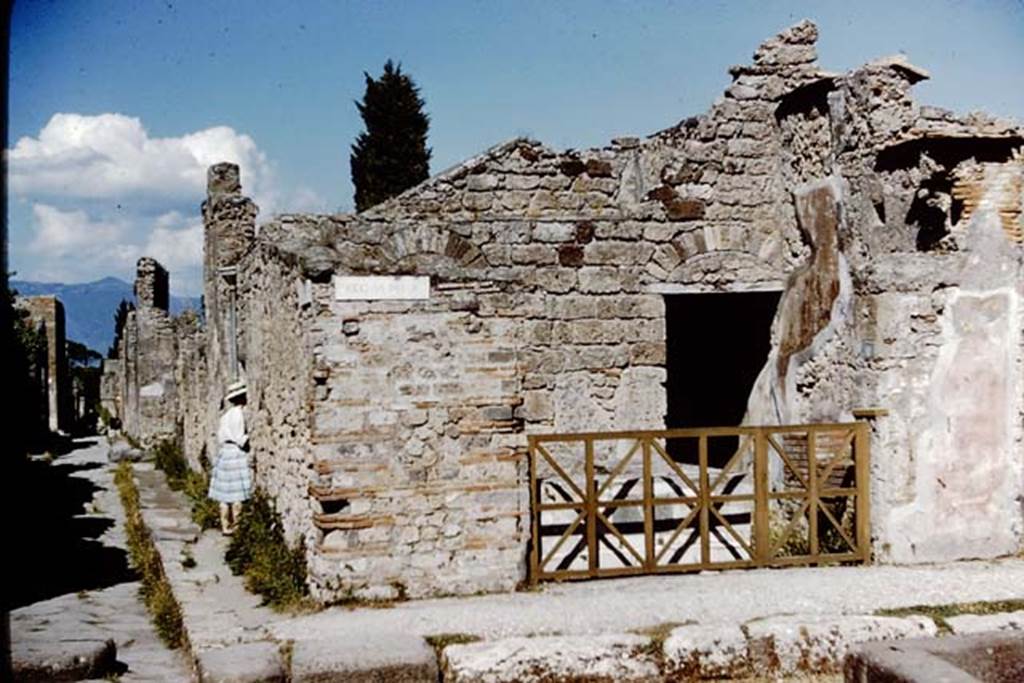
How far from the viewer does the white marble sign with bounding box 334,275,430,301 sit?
275 inches

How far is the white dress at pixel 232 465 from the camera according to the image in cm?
1018

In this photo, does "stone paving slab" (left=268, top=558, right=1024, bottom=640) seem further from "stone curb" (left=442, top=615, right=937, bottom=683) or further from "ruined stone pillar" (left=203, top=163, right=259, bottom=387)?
"ruined stone pillar" (left=203, top=163, right=259, bottom=387)

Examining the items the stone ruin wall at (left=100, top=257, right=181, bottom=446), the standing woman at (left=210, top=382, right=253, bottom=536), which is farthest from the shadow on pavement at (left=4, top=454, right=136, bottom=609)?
the stone ruin wall at (left=100, top=257, right=181, bottom=446)

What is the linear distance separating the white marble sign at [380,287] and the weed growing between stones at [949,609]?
3.54 metres

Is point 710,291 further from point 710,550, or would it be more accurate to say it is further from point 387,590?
point 387,590

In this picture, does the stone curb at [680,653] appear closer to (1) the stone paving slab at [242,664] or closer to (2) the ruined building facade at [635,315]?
(1) the stone paving slab at [242,664]

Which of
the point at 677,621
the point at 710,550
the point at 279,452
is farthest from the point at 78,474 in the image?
the point at 677,621

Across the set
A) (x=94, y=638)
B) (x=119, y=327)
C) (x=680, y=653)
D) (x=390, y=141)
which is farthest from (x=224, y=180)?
(x=119, y=327)

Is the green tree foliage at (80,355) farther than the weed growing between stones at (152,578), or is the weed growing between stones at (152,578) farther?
the green tree foliage at (80,355)

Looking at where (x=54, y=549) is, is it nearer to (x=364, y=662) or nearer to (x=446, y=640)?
(x=446, y=640)

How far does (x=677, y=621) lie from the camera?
20.9 ft

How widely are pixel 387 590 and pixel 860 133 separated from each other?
18.1 feet

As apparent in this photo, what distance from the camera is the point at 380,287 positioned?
707cm

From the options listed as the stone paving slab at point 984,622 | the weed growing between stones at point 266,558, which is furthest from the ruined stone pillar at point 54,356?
the stone paving slab at point 984,622
